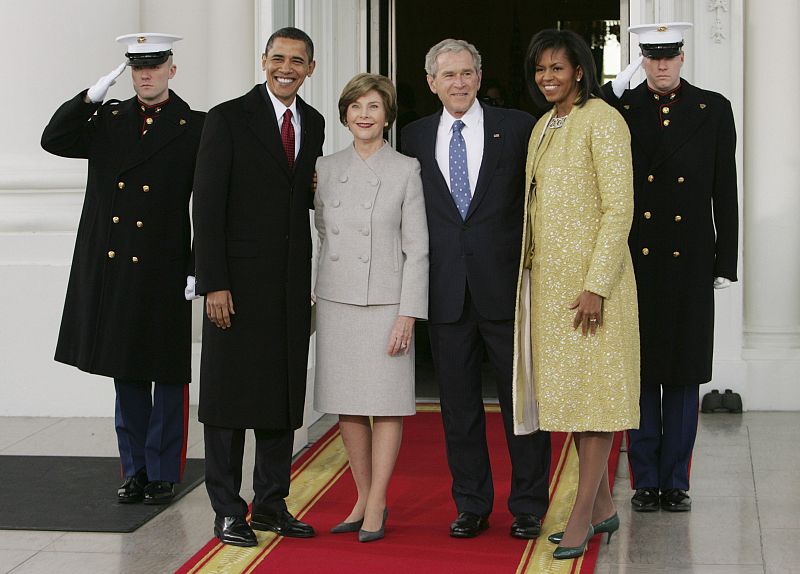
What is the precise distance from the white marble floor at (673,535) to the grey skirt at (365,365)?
1.79ft

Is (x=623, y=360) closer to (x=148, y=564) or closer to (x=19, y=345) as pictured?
(x=148, y=564)

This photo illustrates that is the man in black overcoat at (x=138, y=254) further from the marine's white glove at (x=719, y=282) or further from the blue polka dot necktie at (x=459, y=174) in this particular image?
the marine's white glove at (x=719, y=282)

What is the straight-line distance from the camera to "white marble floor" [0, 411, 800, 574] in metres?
4.22

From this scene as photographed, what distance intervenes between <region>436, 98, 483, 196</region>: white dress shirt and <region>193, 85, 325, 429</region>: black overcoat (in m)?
0.45

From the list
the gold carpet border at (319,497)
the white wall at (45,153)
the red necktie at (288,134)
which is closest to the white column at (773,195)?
the gold carpet border at (319,497)

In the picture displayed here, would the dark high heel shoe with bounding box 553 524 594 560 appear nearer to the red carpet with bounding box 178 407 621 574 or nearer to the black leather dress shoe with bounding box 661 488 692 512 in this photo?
the red carpet with bounding box 178 407 621 574

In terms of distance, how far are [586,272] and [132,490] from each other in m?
1.95

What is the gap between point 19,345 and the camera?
22.2 feet

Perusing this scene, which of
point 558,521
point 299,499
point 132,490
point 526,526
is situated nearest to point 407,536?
point 526,526

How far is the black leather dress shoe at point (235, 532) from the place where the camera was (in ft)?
14.4

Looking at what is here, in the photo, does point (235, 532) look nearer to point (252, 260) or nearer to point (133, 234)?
point (252, 260)

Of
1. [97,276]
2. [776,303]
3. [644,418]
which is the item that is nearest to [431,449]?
[644,418]

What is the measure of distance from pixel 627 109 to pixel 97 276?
2.02 meters

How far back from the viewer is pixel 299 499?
5043 mm
